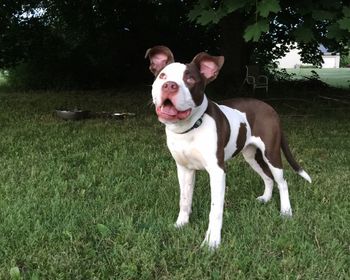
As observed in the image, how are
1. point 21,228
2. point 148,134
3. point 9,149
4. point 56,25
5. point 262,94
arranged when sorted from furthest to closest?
point 56,25, point 262,94, point 148,134, point 9,149, point 21,228

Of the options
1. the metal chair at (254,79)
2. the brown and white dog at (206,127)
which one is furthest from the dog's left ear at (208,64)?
the metal chair at (254,79)

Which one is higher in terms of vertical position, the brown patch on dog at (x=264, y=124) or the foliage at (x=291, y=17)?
the foliage at (x=291, y=17)

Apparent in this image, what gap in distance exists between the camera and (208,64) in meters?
Result: 3.50

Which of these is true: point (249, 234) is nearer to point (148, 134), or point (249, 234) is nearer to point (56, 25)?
point (148, 134)

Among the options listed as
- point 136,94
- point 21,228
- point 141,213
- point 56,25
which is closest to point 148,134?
point 141,213

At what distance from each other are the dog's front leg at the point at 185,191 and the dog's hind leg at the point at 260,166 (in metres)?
0.67

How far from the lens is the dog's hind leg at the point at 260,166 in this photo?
14.6 feet

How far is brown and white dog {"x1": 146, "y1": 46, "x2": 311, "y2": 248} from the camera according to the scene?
10.8ft

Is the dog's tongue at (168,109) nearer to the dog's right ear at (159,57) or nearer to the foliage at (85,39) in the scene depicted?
the dog's right ear at (159,57)

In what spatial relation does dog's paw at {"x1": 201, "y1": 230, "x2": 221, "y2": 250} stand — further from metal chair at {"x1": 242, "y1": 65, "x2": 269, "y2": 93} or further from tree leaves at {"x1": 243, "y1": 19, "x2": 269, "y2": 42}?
metal chair at {"x1": 242, "y1": 65, "x2": 269, "y2": 93}

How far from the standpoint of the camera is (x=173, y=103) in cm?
322

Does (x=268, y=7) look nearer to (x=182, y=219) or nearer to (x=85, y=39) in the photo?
(x=182, y=219)

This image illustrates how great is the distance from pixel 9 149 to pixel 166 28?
9523 millimetres

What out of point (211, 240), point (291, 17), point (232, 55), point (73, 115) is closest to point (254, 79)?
point (232, 55)
